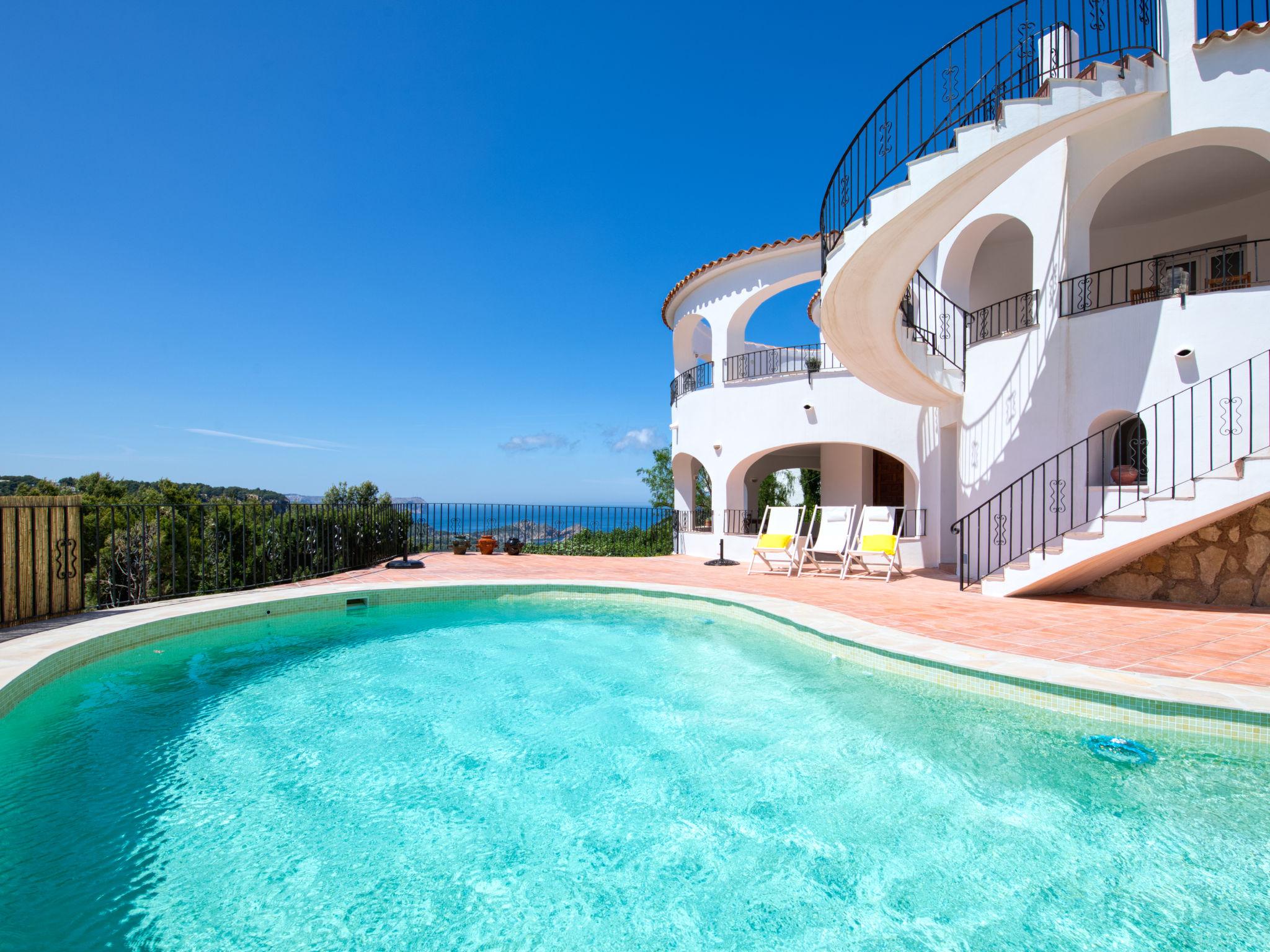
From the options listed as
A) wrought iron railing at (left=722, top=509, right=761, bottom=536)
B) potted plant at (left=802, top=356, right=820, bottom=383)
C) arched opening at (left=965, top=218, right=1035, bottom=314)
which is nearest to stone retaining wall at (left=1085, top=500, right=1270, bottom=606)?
arched opening at (left=965, top=218, right=1035, bottom=314)

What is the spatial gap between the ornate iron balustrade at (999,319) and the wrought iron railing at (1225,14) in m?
3.50

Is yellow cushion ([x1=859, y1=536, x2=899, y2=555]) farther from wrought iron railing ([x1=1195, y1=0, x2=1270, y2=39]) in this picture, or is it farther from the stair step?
wrought iron railing ([x1=1195, y1=0, x2=1270, y2=39])

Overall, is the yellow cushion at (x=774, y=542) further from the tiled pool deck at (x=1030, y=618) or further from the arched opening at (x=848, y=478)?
the arched opening at (x=848, y=478)

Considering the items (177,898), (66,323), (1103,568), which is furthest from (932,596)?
(66,323)

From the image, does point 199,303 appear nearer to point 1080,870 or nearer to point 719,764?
point 719,764

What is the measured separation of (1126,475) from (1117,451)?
0.73 m

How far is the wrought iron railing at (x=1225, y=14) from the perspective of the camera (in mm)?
7120

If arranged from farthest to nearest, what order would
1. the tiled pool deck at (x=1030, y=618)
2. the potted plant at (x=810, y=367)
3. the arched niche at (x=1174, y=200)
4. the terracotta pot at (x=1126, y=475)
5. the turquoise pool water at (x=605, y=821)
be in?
the potted plant at (x=810, y=367) < the terracotta pot at (x=1126, y=475) < the arched niche at (x=1174, y=200) < the tiled pool deck at (x=1030, y=618) < the turquoise pool water at (x=605, y=821)

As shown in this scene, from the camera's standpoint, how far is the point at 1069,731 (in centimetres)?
395

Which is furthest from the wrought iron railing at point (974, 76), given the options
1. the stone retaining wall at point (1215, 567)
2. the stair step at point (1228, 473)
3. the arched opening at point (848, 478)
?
the arched opening at point (848, 478)

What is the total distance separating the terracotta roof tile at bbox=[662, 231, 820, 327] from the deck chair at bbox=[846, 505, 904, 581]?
5099 mm

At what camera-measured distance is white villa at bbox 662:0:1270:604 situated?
6570 millimetres

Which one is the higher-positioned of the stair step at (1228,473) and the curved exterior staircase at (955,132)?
the curved exterior staircase at (955,132)

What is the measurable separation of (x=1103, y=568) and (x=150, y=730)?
987cm
